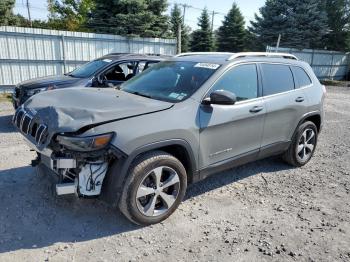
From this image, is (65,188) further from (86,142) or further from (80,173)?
(86,142)

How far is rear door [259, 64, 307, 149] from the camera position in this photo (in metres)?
4.64

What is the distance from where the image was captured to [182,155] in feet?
12.4

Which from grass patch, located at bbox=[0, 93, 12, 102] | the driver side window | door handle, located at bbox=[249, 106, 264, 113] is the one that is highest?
the driver side window

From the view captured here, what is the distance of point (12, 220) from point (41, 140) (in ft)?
3.32

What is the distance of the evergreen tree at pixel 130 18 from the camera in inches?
714

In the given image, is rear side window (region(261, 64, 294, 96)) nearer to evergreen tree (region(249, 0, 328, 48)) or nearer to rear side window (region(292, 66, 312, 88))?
rear side window (region(292, 66, 312, 88))

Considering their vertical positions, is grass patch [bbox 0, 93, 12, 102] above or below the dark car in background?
below

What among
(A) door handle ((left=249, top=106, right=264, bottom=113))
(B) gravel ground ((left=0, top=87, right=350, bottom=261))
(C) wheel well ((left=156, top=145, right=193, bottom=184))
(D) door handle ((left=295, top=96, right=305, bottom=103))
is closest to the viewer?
(B) gravel ground ((left=0, top=87, right=350, bottom=261))

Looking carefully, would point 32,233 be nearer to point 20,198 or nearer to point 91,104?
point 20,198

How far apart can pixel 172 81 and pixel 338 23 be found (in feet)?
96.3

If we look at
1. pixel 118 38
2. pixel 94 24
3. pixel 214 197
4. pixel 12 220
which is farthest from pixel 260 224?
pixel 94 24

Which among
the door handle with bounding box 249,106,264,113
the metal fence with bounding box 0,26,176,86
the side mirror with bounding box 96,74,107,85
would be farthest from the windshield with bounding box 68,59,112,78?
the metal fence with bounding box 0,26,176,86

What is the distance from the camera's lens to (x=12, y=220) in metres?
3.60

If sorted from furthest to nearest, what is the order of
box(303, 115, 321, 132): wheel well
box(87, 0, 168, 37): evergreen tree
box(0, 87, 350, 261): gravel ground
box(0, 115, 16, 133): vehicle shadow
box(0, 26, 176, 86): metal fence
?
box(87, 0, 168, 37): evergreen tree, box(0, 26, 176, 86): metal fence, box(0, 115, 16, 133): vehicle shadow, box(303, 115, 321, 132): wheel well, box(0, 87, 350, 261): gravel ground
